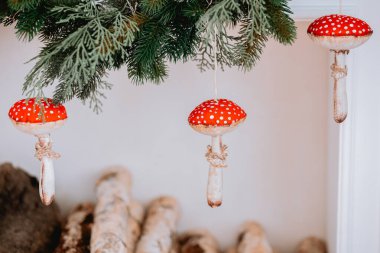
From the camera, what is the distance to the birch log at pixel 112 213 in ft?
5.59

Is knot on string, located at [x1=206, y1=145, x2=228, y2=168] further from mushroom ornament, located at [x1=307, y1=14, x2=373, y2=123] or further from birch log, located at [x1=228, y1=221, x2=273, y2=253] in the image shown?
birch log, located at [x1=228, y1=221, x2=273, y2=253]

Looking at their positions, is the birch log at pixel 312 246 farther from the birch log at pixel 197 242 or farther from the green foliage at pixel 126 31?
the green foliage at pixel 126 31

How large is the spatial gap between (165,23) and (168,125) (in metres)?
0.84

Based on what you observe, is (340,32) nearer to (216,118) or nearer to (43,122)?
(216,118)

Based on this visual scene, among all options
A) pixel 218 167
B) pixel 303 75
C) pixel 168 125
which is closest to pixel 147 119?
pixel 168 125

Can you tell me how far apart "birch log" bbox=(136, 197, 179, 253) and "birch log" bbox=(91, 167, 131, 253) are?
8cm

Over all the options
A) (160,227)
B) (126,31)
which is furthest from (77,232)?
(126,31)

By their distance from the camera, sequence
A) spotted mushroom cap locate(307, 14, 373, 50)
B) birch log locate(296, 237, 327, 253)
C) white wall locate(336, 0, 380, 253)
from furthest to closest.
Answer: birch log locate(296, 237, 327, 253) < white wall locate(336, 0, 380, 253) < spotted mushroom cap locate(307, 14, 373, 50)

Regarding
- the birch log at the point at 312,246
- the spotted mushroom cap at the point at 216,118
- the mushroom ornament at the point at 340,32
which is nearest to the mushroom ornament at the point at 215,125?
the spotted mushroom cap at the point at 216,118

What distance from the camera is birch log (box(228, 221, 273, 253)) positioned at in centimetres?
189

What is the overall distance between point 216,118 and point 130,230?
854 millimetres

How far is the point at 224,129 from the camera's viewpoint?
113 cm

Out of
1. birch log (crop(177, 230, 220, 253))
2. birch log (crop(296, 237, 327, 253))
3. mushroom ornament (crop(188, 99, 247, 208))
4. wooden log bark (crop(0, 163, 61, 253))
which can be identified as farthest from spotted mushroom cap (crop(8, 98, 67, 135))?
birch log (crop(296, 237, 327, 253))

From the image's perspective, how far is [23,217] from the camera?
1786mm
